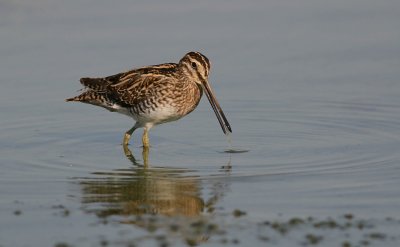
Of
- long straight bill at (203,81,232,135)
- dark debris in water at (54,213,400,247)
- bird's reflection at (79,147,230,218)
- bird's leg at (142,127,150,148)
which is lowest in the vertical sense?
dark debris in water at (54,213,400,247)

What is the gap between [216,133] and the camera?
13.4 metres

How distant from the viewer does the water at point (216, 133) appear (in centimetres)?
913

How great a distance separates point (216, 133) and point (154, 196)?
319 cm

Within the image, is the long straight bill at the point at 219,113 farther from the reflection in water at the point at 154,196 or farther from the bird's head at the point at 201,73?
the reflection in water at the point at 154,196

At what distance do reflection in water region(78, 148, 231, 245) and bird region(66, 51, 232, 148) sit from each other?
4.94 feet

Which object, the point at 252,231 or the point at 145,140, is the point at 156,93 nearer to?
the point at 145,140

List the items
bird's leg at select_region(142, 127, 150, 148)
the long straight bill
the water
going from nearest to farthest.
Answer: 1. the water
2. the long straight bill
3. bird's leg at select_region(142, 127, 150, 148)

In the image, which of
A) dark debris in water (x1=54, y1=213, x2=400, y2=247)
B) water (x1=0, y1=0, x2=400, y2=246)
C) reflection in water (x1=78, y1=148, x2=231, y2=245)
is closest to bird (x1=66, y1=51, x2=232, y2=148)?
water (x1=0, y1=0, x2=400, y2=246)

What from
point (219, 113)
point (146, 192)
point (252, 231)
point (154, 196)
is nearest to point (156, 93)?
point (219, 113)

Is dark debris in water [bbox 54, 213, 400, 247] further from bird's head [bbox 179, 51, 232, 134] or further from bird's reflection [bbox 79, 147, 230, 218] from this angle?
bird's head [bbox 179, 51, 232, 134]

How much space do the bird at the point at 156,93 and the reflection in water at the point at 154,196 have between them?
Result: 1506 millimetres

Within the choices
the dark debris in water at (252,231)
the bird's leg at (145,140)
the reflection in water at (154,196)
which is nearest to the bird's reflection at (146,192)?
the reflection in water at (154,196)

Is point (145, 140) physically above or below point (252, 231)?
above

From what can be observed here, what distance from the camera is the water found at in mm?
9133
